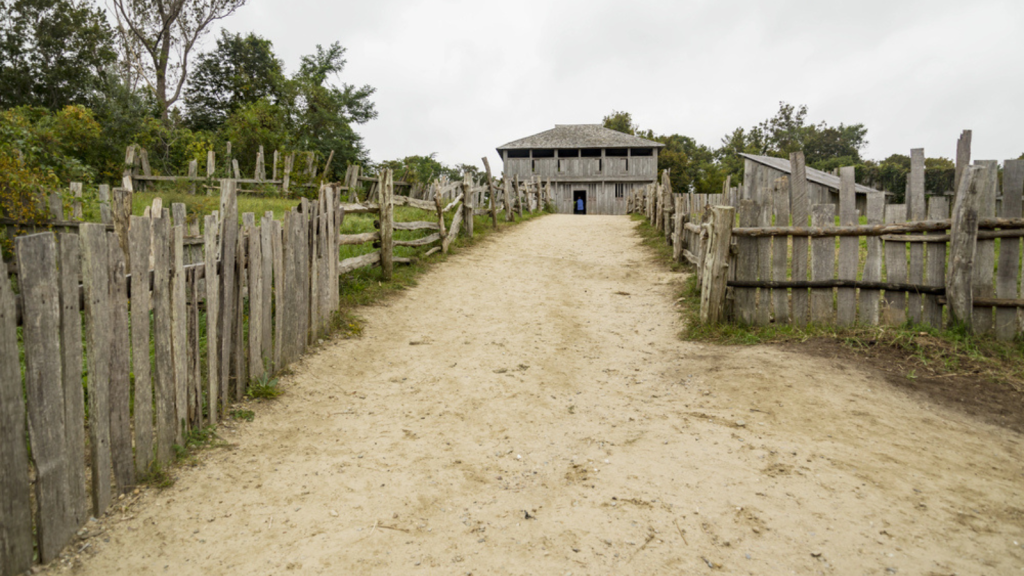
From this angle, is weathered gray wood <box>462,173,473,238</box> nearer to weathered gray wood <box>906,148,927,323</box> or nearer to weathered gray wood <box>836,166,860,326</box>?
weathered gray wood <box>836,166,860,326</box>

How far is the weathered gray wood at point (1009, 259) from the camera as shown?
573 cm

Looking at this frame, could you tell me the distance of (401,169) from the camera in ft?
89.7

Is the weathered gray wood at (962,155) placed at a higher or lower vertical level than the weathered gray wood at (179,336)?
higher

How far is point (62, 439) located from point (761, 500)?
3.60 m

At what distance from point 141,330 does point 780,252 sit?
19.0 ft

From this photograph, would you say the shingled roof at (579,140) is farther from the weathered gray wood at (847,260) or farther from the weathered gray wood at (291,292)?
the weathered gray wood at (291,292)

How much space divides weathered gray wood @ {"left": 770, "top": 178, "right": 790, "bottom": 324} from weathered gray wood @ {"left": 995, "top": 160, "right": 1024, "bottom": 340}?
1.87m

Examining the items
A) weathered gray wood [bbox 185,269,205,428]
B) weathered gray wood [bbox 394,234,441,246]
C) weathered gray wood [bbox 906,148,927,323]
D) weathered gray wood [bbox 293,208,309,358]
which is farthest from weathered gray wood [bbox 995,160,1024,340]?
weathered gray wood [bbox 394,234,441,246]

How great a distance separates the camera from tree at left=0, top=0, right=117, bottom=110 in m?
31.8

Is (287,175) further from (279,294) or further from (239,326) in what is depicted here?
(239,326)

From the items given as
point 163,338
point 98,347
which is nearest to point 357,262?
point 163,338

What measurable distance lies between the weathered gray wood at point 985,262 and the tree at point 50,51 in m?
38.3

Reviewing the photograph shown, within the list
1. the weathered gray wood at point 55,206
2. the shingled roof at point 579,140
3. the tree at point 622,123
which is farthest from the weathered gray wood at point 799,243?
the tree at point 622,123

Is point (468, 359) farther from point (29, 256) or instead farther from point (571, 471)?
point (29, 256)
